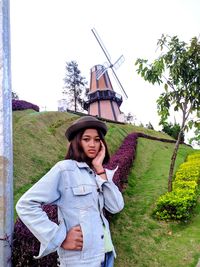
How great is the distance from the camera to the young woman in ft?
6.70

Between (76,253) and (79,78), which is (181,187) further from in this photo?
(79,78)

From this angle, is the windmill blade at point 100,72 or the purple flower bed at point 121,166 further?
the windmill blade at point 100,72

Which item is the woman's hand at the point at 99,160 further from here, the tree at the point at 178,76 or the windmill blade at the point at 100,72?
the windmill blade at the point at 100,72

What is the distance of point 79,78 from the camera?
163 feet

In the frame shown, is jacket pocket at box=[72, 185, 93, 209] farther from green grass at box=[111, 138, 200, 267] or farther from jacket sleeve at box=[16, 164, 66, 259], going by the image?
green grass at box=[111, 138, 200, 267]

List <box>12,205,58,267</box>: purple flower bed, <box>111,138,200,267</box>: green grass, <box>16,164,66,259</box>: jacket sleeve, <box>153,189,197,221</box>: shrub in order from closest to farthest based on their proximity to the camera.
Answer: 1. <box>16,164,66,259</box>: jacket sleeve
2. <box>12,205,58,267</box>: purple flower bed
3. <box>111,138,200,267</box>: green grass
4. <box>153,189,197,221</box>: shrub

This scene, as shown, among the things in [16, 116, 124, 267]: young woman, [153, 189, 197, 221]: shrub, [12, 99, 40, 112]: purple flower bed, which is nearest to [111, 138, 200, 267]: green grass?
[153, 189, 197, 221]: shrub

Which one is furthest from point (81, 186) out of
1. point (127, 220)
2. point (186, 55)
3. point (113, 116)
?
point (113, 116)

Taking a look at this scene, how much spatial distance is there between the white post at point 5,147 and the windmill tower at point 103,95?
3087 centimetres

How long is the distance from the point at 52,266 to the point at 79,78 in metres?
46.9

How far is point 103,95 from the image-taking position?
36.2m

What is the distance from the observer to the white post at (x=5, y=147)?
319 centimetres

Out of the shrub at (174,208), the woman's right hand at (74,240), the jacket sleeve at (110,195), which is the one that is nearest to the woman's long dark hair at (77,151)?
the jacket sleeve at (110,195)

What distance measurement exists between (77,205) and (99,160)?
397mm
